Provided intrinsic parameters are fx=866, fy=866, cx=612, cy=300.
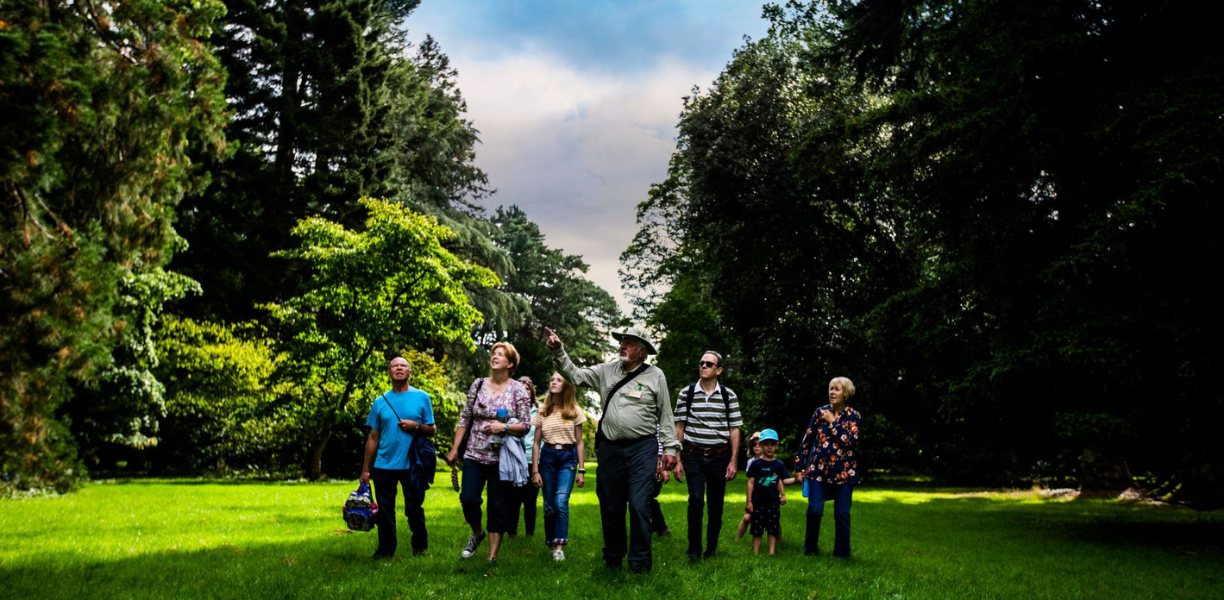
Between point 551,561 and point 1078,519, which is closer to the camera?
point 551,561

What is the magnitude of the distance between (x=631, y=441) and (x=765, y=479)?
2.55 metres

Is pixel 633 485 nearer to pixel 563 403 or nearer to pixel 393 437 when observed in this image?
pixel 563 403

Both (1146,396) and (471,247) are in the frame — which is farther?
(471,247)

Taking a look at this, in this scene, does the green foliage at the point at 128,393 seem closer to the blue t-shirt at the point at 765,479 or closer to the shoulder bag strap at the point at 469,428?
the shoulder bag strap at the point at 469,428

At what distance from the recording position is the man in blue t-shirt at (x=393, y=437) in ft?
25.9

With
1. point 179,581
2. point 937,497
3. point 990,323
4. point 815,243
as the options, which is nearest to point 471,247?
point 815,243

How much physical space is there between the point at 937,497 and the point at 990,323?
8.20 m

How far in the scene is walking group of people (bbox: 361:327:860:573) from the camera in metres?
7.54

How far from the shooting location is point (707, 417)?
8.60 m

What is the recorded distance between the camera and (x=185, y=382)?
26969 millimetres

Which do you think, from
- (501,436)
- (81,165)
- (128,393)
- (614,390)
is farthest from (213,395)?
(614,390)

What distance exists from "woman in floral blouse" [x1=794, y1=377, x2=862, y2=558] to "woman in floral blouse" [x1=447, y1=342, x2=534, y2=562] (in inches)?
118

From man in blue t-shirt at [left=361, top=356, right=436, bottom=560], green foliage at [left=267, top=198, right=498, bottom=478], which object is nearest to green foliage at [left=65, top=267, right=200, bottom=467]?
green foliage at [left=267, top=198, right=498, bottom=478]

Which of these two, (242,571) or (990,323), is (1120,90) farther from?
(242,571)
